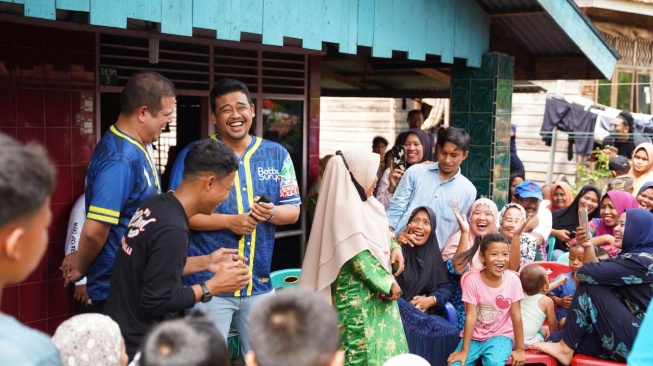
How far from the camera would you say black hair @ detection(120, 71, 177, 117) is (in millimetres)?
3664

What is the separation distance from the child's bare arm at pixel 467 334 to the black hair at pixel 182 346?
3094mm

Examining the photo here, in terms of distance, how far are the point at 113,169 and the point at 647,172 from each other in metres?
6.35

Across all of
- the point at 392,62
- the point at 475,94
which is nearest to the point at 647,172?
the point at 475,94

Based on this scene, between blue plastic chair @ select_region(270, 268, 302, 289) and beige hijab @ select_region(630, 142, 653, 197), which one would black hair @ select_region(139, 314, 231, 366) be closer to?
blue plastic chair @ select_region(270, 268, 302, 289)

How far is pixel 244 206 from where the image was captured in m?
4.04

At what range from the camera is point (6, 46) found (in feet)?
15.9

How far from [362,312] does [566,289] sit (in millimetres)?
2469

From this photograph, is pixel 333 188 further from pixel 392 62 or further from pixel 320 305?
pixel 392 62

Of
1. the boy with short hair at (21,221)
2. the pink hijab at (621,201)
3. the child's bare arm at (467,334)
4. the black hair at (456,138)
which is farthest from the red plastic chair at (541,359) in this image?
the boy with short hair at (21,221)

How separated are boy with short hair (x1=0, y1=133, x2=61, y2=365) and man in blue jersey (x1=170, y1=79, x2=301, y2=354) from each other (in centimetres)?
200

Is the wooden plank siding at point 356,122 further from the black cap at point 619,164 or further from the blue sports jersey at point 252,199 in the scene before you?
the blue sports jersey at point 252,199

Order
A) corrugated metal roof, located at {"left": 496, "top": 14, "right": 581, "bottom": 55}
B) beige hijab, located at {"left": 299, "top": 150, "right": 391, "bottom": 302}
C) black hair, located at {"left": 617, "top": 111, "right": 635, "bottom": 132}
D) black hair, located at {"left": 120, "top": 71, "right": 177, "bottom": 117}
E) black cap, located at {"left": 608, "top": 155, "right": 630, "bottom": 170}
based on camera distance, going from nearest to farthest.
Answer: black hair, located at {"left": 120, "top": 71, "right": 177, "bottom": 117} → beige hijab, located at {"left": 299, "top": 150, "right": 391, "bottom": 302} → corrugated metal roof, located at {"left": 496, "top": 14, "right": 581, "bottom": 55} → black cap, located at {"left": 608, "top": 155, "right": 630, "bottom": 170} → black hair, located at {"left": 617, "top": 111, "right": 635, "bottom": 132}

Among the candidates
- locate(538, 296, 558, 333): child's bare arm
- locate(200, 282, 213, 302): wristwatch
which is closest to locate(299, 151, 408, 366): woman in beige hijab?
locate(200, 282, 213, 302): wristwatch

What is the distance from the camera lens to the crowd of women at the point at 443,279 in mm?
4137
